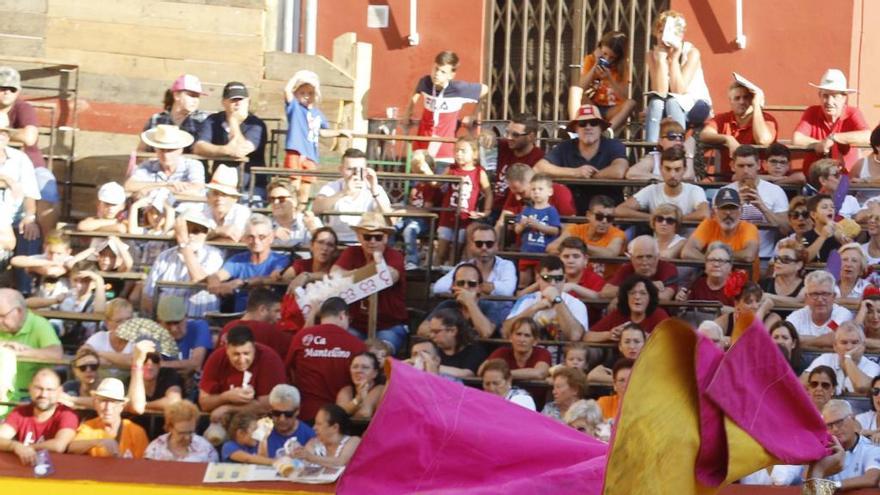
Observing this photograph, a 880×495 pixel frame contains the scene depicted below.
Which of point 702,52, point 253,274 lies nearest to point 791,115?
point 702,52

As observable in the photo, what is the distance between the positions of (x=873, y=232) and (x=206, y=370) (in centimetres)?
469

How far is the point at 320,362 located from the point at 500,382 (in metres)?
1.25

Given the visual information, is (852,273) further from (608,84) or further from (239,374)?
(239,374)

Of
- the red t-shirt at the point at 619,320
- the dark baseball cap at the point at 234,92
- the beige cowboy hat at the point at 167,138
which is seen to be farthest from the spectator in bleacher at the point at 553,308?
the dark baseball cap at the point at 234,92

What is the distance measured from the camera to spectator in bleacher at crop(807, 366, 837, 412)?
12.0 m

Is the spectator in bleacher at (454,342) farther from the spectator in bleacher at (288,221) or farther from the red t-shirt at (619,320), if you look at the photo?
the spectator in bleacher at (288,221)

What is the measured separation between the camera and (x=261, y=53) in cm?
1844

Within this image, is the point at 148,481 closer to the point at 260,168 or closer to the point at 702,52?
the point at 260,168

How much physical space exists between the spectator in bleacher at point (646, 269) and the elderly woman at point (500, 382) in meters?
1.53

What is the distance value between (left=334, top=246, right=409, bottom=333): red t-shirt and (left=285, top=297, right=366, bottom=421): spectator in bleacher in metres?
0.93

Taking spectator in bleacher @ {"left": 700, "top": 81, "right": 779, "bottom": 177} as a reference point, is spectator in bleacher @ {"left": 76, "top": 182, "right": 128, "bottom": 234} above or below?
below

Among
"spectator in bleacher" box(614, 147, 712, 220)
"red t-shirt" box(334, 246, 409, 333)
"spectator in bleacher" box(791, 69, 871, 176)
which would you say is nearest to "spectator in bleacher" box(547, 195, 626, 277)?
"spectator in bleacher" box(614, 147, 712, 220)

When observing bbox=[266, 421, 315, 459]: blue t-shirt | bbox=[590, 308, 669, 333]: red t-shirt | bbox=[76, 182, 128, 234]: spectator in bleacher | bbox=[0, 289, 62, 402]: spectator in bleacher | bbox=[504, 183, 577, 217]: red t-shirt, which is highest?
bbox=[504, 183, 577, 217]: red t-shirt

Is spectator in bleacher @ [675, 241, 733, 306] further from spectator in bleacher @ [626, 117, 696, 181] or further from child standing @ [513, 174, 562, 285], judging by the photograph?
spectator in bleacher @ [626, 117, 696, 181]
